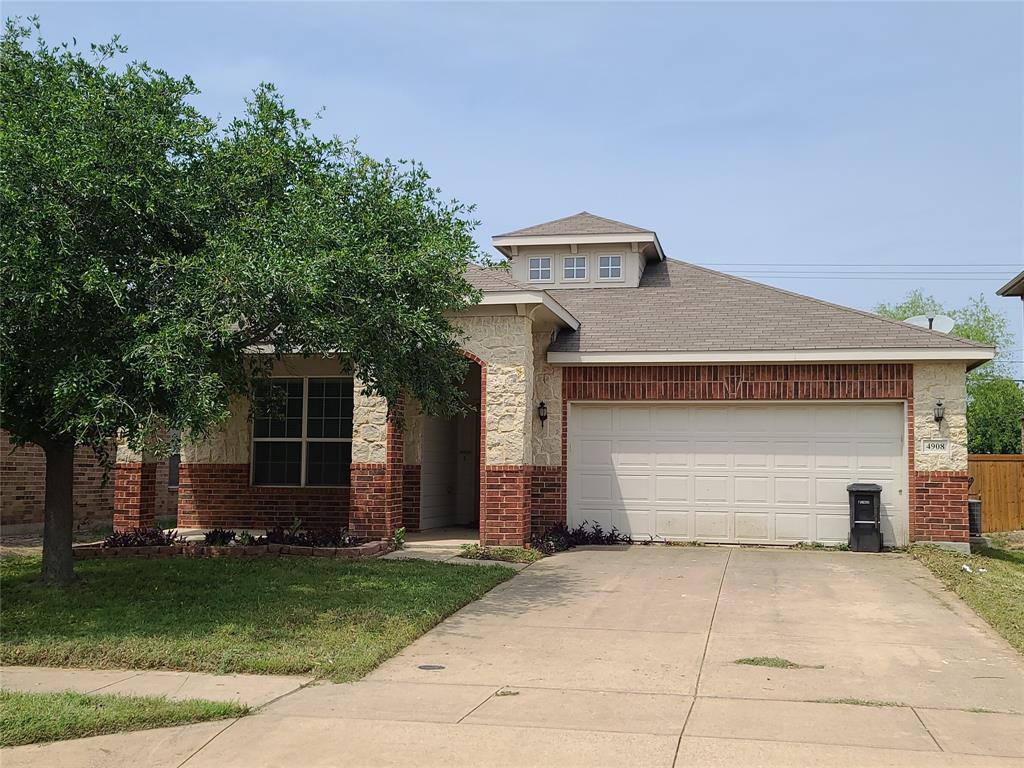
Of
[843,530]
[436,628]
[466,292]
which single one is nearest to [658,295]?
[843,530]

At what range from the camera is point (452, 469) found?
1853cm

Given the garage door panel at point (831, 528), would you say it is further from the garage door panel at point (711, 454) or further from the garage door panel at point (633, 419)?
the garage door panel at point (633, 419)

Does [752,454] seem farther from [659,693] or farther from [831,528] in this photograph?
[659,693]

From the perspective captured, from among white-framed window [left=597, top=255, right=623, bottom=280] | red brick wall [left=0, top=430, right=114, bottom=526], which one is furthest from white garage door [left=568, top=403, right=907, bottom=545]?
red brick wall [left=0, top=430, right=114, bottom=526]

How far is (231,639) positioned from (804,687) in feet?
16.0

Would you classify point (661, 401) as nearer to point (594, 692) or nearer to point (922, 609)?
point (922, 609)

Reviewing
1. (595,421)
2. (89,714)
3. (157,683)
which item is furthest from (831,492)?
(89,714)

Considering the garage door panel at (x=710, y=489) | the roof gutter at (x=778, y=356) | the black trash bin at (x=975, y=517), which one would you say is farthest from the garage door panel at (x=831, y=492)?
the black trash bin at (x=975, y=517)

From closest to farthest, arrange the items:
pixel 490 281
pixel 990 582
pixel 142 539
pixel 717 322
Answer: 1. pixel 990 582
2. pixel 142 539
3. pixel 490 281
4. pixel 717 322

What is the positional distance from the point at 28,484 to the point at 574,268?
1132 cm

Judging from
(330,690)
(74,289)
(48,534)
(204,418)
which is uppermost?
(74,289)

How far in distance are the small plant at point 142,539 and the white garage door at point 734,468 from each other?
6422 millimetres

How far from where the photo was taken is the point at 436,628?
30.8ft

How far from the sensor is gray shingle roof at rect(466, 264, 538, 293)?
47.0 feet
